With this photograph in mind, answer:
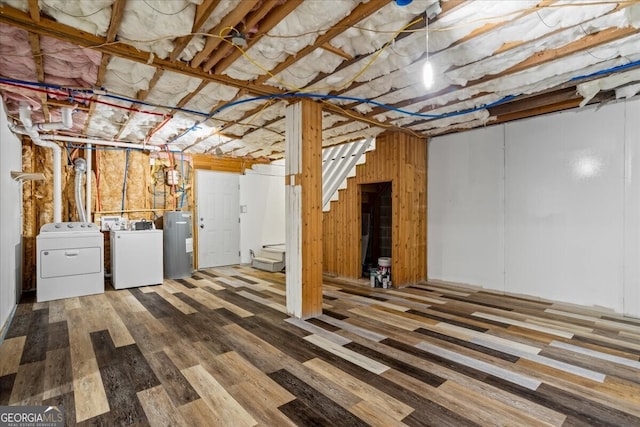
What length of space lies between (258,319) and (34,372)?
1.94 metres

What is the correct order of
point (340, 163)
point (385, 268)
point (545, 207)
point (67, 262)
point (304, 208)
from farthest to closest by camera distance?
1. point (340, 163)
2. point (385, 268)
3. point (67, 262)
4. point (545, 207)
5. point (304, 208)

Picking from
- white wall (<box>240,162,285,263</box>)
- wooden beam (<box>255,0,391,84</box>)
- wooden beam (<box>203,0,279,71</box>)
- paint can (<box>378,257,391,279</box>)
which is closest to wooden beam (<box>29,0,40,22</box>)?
wooden beam (<box>203,0,279,71</box>)

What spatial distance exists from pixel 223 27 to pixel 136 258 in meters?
4.34

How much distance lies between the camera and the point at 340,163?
20.3 ft

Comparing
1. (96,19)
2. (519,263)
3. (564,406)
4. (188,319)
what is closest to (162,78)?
(96,19)

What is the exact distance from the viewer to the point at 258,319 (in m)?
3.61

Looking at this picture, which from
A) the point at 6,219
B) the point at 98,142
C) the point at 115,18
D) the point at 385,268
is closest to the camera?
the point at 115,18

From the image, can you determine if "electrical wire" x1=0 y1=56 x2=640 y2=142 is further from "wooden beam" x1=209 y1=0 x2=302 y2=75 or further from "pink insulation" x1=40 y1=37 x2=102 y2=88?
"wooden beam" x1=209 y1=0 x2=302 y2=75

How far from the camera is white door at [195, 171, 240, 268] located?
6.70 metres

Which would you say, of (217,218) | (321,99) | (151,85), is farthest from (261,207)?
(151,85)

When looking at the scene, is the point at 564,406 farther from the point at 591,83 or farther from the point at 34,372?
the point at 34,372

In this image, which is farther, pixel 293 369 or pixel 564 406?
pixel 293 369

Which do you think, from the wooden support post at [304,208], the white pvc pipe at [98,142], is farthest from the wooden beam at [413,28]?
the white pvc pipe at [98,142]

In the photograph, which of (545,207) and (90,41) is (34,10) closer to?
(90,41)
